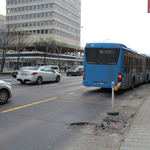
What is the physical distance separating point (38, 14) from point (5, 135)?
67.0 m

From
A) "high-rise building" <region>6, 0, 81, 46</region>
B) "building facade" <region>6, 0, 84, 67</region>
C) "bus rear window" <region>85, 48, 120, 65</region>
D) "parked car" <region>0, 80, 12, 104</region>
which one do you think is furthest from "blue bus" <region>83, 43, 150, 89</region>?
"high-rise building" <region>6, 0, 81, 46</region>

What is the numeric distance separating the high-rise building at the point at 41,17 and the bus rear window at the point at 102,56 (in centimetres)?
5219

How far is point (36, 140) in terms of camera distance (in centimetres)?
413

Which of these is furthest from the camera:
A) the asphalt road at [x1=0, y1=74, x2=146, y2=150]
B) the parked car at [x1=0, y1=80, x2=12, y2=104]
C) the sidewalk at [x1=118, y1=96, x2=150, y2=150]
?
the parked car at [x1=0, y1=80, x2=12, y2=104]

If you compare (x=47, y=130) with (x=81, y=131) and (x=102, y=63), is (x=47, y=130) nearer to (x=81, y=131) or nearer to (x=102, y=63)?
(x=81, y=131)

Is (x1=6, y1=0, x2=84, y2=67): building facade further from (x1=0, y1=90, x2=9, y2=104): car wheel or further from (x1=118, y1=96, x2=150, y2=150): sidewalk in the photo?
(x1=118, y1=96, x2=150, y2=150): sidewalk

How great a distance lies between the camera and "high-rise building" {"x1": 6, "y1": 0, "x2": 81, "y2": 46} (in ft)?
211

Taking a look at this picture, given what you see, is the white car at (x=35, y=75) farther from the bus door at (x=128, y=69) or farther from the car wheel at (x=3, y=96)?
the bus door at (x=128, y=69)

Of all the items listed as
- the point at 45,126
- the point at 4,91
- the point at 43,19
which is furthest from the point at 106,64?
the point at 43,19

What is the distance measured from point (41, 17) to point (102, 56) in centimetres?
5976

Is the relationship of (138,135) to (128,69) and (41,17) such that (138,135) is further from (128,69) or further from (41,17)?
(41,17)

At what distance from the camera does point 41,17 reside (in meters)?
65.7

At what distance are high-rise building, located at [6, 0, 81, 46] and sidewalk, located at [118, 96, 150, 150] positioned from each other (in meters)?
58.6

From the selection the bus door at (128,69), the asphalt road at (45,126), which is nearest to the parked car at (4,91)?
the asphalt road at (45,126)
